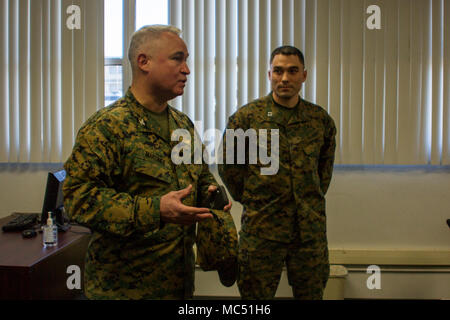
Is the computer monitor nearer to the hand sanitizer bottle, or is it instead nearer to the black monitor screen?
the black monitor screen

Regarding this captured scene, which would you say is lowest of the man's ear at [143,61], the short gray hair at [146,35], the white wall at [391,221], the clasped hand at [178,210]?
the white wall at [391,221]

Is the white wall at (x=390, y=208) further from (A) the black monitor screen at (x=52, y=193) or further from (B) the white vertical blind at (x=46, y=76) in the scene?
(B) the white vertical blind at (x=46, y=76)

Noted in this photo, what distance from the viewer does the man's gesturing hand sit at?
0.99 m

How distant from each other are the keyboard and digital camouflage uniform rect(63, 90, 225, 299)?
1.31 m

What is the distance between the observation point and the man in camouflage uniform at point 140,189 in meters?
1.00

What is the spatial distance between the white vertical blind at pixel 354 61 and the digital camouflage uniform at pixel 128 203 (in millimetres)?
1547

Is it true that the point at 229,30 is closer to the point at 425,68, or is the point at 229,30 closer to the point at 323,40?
the point at 323,40

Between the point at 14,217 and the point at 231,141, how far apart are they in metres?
1.64

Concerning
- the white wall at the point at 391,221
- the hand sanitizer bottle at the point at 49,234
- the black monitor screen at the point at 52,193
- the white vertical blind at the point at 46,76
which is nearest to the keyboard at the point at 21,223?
the black monitor screen at the point at 52,193

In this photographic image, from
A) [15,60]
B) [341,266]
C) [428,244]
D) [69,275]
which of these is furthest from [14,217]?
[428,244]

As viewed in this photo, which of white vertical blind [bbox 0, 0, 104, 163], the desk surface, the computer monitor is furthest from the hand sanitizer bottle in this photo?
white vertical blind [bbox 0, 0, 104, 163]

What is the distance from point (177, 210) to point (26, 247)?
124cm
